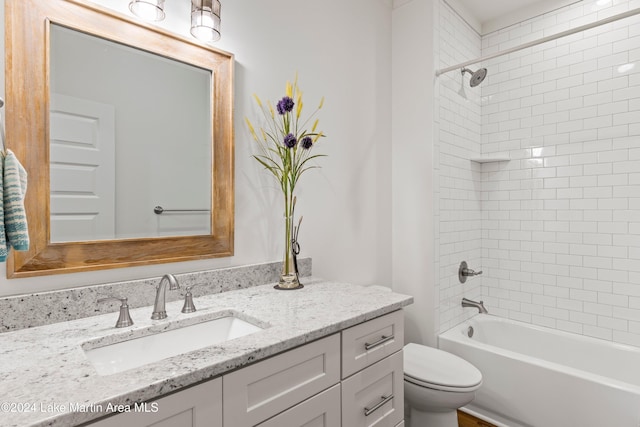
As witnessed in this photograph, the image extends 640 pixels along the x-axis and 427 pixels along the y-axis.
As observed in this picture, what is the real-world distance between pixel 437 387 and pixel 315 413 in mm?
856

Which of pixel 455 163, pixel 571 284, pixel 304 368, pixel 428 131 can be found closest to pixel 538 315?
pixel 571 284

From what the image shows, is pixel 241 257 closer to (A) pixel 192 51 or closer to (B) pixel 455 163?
(A) pixel 192 51

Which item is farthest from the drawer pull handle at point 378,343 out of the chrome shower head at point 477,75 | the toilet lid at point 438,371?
the chrome shower head at point 477,75

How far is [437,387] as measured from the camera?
1640 mm

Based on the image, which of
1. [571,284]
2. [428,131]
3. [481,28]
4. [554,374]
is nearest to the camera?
[554,374]

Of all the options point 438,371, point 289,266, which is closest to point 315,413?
point 289,266

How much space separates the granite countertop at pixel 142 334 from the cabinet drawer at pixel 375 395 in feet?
0.69

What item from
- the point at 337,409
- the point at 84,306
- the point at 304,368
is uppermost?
the point at 84,306

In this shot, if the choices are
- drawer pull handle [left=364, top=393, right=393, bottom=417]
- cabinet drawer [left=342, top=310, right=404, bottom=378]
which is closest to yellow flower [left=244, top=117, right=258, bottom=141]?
cabinet drawer [left=342, top=310, right=404, bottom=378]

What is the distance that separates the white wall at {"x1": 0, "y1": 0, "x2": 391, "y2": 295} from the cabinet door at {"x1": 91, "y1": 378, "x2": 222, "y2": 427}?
2.10 ft

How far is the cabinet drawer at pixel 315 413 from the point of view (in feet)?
3.12

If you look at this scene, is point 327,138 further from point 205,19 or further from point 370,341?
point 370,341

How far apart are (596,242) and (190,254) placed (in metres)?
2.54

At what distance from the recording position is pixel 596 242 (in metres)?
2.33
